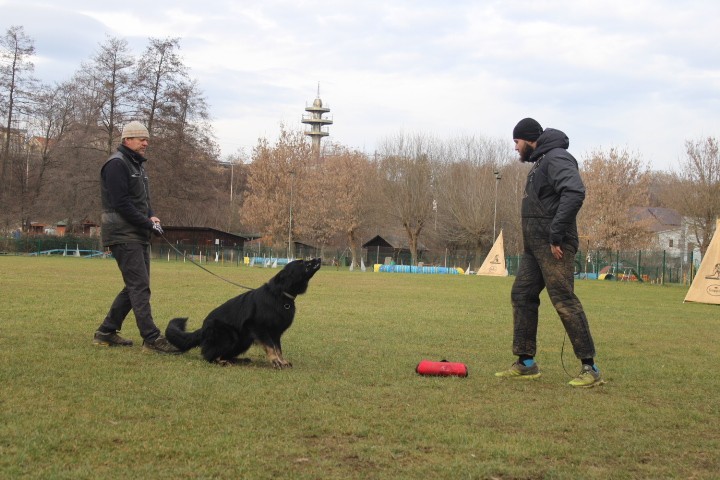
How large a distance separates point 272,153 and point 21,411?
Answer: 221 ft

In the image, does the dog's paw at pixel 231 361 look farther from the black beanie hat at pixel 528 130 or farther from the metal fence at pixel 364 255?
the metal fence at pixel 364 255

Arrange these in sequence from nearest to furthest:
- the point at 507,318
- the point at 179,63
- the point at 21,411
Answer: the point at 21,411, the point at 507,318, the point at 179,63

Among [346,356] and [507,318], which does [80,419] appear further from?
[507,318]

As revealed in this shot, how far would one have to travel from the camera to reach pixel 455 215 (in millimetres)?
65500

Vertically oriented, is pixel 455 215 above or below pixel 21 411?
above

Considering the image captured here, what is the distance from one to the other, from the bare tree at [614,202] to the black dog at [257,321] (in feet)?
167

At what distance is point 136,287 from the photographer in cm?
703

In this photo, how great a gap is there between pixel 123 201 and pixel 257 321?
5.96 ft

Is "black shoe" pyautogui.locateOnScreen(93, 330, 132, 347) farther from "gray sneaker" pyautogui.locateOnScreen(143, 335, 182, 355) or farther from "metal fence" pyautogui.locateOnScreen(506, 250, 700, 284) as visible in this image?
"metal fence" pyautogui.locateOnScreen(506, 250, 700, 284)

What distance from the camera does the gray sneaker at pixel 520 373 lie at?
6.27 metres

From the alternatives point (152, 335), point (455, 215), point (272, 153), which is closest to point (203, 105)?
point (272, 153)


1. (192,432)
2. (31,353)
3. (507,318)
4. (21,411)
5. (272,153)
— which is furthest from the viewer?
(272,153)

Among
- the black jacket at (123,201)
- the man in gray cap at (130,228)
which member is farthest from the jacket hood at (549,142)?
the black jacket at (123,201)

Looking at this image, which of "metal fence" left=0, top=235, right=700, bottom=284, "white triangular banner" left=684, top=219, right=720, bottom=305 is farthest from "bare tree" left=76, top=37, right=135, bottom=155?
"white triangular banner" left=684, top=219, right=720, bottom=305
